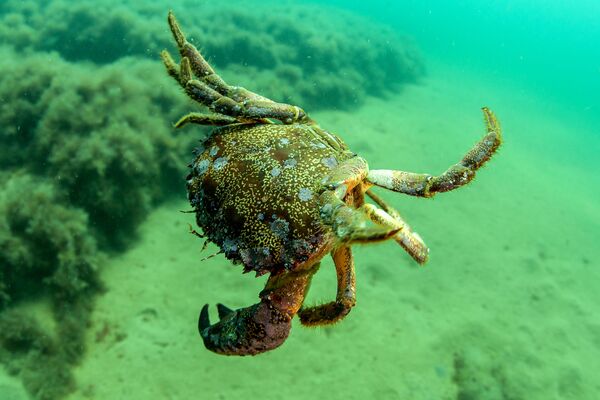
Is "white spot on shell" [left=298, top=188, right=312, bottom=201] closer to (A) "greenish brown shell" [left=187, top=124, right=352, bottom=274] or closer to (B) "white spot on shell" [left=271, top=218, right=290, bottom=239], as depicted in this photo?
(A) "greenish brown shell" [left=187, top=124, right=352, bottom=274]

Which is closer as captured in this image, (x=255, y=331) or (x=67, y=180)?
(x=255, y=331)

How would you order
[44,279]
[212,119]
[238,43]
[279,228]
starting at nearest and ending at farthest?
[279,228], [212,119], [44,279], [238,43]

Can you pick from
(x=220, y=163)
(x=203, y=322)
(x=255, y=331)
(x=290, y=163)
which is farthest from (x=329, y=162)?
(x=203, y=322)

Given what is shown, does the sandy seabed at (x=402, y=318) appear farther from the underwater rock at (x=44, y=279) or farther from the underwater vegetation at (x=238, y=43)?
the underwater vegetation at (x=238, y=43)

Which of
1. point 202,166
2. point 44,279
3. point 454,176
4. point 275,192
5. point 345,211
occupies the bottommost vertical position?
point 44,279

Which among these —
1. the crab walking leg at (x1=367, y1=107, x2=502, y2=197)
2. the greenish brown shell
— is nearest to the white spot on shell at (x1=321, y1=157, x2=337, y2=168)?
the greenish brown shell

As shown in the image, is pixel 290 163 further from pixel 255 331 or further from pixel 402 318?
pixel 402 318

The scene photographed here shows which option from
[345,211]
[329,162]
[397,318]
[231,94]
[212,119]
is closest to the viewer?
[345,211]
